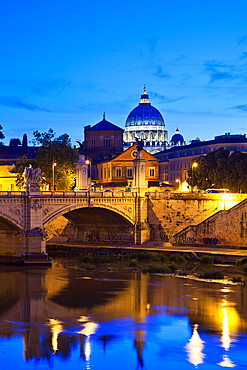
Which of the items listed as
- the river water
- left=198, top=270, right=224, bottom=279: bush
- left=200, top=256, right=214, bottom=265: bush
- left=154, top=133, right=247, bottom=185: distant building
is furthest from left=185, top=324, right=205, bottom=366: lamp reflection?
left=154, top=133, right=247, bottom=185: distant building

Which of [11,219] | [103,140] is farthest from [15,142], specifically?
[11,219]

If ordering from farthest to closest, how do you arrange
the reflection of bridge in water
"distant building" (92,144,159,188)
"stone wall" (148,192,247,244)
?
"distant building" (92,144,159,188) < "stone wall" (148,192,247,244) < the reflection of bridge in water

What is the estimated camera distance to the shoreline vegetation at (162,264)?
2296 inches

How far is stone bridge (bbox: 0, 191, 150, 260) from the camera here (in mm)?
66188

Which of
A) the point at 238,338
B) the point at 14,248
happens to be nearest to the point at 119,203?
the point at 14,248

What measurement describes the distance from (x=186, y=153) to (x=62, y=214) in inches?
3503

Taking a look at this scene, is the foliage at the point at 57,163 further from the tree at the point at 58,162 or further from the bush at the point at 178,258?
the bush at the point at 178,258

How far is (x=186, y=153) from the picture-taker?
6250 inches

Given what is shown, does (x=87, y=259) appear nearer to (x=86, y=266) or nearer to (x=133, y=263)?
(x=86, y=266)

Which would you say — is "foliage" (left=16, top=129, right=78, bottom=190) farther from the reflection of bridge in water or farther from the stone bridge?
the reflection of bridge in water

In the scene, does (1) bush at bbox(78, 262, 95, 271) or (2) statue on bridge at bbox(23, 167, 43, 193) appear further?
(2) statue on bridge at bbox(23, 167, 43, 193)

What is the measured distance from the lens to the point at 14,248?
67.1 m

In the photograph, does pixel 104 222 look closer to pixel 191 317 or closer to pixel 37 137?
pixel 37 137

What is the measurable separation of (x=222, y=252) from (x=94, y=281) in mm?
12975
